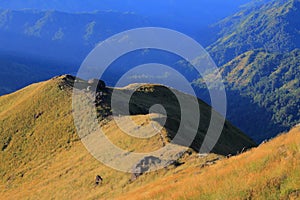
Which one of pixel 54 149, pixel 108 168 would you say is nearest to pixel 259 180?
pixel 108 168

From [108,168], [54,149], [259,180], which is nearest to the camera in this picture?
[259,180]

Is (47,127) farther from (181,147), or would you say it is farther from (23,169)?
(181,147)

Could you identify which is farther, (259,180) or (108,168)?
(108,168)

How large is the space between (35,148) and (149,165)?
1317 inches

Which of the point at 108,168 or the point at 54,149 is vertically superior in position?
the point at 54,149

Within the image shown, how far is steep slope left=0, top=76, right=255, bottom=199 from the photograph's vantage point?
52.3m

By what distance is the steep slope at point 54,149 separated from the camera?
5231 centimetres

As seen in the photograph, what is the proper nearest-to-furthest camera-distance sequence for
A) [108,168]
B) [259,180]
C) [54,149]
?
[259,180] < [108,168] < [54,149]

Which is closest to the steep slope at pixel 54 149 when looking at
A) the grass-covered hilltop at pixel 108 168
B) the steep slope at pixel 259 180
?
the grass-covered hilltop at pixel 108 168

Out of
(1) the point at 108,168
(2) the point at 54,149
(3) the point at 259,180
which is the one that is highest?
(2) the point at 54,149

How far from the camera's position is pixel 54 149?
2859 inches

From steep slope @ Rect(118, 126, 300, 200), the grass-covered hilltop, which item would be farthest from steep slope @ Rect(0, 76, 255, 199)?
steep slope @ Rect(118, 126, 300, 200)

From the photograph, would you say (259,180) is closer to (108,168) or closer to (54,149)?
(108,168)

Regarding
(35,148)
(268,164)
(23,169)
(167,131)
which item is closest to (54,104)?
(35,148)
